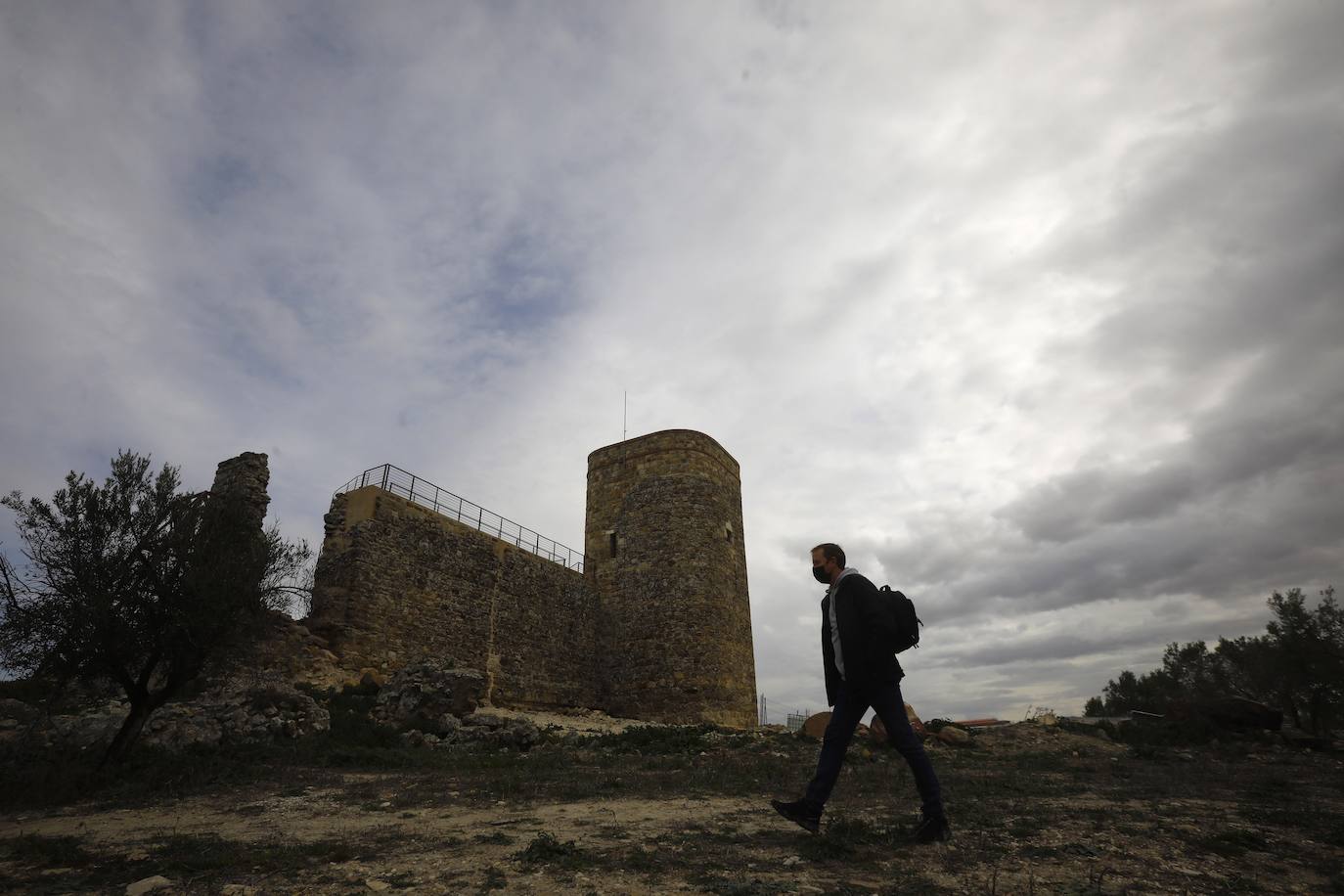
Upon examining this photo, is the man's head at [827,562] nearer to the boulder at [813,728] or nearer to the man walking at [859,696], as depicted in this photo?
the man walking at [859,696]

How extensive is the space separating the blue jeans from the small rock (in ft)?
12.2

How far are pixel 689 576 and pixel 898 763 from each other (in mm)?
11629

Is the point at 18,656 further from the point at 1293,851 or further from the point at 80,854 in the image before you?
the point at 1293,851

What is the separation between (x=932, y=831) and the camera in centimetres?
412

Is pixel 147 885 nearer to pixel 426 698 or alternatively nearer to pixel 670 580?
pixel 426 698

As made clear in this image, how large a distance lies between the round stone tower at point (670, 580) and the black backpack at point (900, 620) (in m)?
Result: 15.9

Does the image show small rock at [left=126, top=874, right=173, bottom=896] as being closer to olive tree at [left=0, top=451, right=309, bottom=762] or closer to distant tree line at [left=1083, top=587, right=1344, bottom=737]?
olive tree at [left=0, top=451, right=309, bottom=762]

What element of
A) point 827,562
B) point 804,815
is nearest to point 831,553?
point 827,562

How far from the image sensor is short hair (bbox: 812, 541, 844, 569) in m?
5.14

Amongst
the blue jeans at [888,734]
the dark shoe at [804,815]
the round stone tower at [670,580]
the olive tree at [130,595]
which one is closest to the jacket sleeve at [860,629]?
the blue jeans at [888,734]

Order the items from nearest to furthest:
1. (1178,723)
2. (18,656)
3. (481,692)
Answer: (18,656) < (1178,723) < (481,692)

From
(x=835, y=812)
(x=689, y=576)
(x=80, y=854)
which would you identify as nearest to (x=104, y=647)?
(x=80, y=854)

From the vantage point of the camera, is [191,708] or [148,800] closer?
[148,800]

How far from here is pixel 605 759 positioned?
9.68 metres
